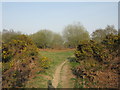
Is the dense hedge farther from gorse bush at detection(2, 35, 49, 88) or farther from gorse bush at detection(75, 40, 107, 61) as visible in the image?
gorse bush at detection(2, 35, 49, 88)

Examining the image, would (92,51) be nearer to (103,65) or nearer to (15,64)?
(103,65)

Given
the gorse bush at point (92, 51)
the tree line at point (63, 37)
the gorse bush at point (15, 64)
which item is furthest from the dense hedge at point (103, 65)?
the tree line at point (63, 37)

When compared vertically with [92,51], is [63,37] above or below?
above

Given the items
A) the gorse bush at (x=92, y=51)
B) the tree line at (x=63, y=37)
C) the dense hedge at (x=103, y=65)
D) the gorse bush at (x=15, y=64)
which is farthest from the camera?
the tree line at (x=63, y=37)

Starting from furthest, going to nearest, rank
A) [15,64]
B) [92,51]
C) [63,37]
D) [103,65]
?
1. [63,37]
2. [92,51]
3. [103,65]
4. [15,64]

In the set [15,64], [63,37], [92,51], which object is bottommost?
[15,64]

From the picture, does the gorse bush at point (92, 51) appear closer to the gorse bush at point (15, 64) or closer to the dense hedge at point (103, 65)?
the dense hedge at point (103, 65)

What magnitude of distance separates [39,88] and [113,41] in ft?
21.1

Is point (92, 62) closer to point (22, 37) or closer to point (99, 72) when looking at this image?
point (99, 72)

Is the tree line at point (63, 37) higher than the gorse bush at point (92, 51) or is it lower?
higher

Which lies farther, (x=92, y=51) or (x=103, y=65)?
(x=92, y=51)

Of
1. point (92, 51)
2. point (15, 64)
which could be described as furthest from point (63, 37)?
point (15, 64)

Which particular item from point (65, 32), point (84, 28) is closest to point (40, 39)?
point (65, 32)

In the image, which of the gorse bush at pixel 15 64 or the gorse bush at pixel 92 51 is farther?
the gorse bush at pixel 92 51
